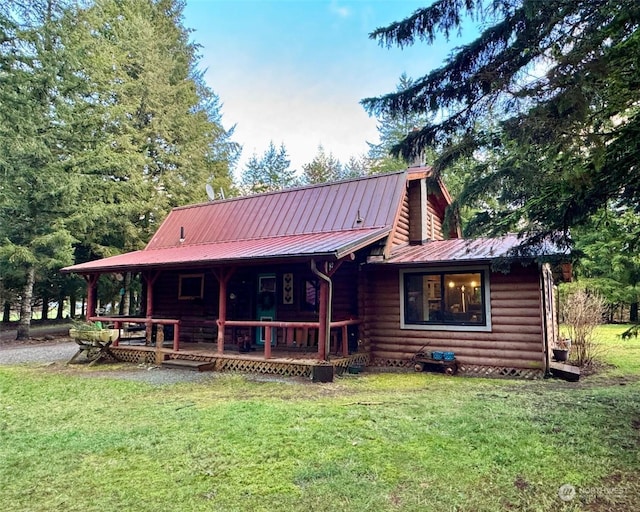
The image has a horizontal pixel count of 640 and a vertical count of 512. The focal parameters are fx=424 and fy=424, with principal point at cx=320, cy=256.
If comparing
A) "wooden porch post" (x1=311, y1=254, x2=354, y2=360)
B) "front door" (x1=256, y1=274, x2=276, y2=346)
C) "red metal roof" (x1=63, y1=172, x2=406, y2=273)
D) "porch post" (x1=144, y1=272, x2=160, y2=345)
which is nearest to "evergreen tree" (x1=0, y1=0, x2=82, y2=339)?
"red metal roof" (x1=63, y1=172, x2=406, y2=273)

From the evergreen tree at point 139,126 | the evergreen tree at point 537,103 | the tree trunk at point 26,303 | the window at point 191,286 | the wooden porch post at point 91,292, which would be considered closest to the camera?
the evergreen tree at point 537,103

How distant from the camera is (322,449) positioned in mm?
4312

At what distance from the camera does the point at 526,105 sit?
434cm

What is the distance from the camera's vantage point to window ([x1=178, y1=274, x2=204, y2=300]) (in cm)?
1265

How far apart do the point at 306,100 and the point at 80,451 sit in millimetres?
25246

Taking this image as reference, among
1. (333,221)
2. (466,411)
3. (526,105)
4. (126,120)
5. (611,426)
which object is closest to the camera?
(526,105)

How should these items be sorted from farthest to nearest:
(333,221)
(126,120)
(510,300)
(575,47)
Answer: (126,120), (333,221), (510,300), (575,47)

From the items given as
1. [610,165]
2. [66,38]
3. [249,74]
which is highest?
[249,74]

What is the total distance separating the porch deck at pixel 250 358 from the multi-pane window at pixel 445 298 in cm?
163

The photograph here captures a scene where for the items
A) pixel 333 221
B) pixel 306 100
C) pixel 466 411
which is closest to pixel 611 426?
pixel 466 411

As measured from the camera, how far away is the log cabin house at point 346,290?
8688 mm

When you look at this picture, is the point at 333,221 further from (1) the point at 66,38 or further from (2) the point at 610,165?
(1) the point at 66,38

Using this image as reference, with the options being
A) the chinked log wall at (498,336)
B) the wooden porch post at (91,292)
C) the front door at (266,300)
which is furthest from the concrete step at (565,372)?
the wooden porch post at (91,292)

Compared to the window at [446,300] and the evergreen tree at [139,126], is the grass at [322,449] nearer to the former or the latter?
the window at [446,300]
